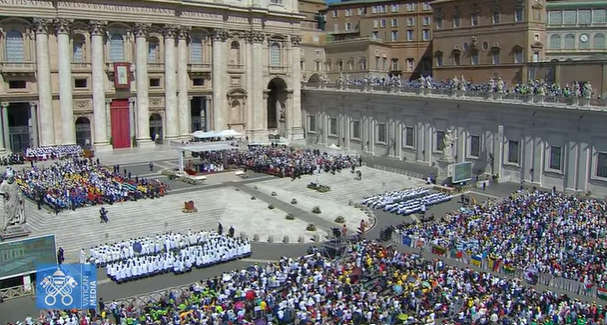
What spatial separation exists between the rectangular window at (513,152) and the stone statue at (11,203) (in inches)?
1602

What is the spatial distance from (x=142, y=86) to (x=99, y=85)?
4639mm

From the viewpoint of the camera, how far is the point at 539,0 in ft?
229

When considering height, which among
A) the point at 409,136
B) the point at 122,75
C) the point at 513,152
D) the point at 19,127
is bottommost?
the point at 513,152

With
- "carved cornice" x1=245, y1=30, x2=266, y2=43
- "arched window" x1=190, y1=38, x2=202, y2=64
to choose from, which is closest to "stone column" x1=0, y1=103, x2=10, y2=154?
"arched window" x1=190, y1=38, x2=202, y2=64

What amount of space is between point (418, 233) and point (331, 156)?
2491 cm

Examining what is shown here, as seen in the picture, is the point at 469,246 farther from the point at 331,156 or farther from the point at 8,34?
the point at 8,34

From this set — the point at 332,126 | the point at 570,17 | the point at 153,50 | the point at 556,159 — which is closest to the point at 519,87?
the point at 556,159

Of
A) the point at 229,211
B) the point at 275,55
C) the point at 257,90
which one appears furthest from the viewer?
the point at 275,55

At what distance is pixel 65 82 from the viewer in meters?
62.0

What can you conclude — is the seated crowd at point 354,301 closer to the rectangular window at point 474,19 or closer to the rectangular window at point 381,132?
the rectangular window at point 381,132

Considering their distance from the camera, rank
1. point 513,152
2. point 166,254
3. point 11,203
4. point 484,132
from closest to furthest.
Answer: point 166,254, point 11,203, point 513,152, point 484,132

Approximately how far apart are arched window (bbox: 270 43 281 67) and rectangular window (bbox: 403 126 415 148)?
20.3 metres

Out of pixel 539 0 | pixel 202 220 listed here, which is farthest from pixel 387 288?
pixel 539 0

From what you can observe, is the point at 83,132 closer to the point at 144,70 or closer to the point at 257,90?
the point at 144,70
